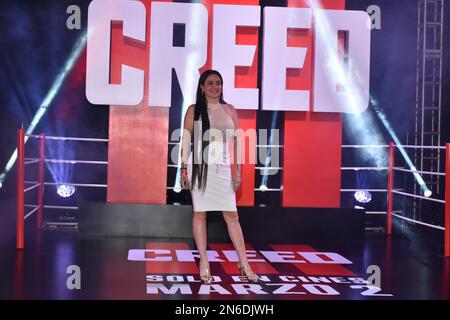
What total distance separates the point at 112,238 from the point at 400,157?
3.05 m

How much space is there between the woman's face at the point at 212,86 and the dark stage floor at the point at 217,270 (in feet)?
3.69

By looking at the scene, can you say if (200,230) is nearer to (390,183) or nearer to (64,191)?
(64,191)

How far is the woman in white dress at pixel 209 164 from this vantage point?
421cm

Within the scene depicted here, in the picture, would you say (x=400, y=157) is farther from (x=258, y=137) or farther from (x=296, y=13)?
(x=296, y=13)

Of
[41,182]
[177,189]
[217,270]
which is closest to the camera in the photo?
[217,270]

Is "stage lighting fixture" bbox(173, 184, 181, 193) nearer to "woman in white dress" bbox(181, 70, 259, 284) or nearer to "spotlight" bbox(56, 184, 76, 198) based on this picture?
"spotlight" bbox(56, 184, 76, 198)

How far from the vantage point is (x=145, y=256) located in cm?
500

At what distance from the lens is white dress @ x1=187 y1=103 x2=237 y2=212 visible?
4.21m

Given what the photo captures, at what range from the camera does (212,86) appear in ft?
13.9

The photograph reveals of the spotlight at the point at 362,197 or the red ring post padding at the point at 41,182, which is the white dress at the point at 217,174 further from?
the spotlight at the point at 362,197

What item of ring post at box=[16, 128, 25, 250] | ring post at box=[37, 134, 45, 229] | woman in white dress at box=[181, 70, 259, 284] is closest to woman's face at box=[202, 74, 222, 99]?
woman in white dress at box=[181, 70, 259, 284]

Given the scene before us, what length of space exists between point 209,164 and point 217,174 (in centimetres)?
8

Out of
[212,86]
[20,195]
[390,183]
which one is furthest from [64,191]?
[390,183]

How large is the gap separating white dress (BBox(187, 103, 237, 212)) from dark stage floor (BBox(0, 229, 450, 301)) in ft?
1.51
